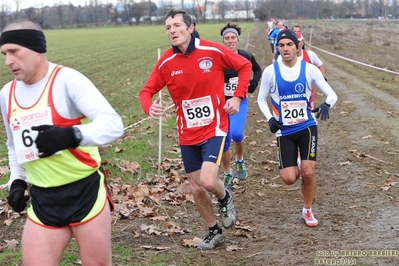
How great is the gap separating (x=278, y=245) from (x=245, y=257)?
1.56 ft

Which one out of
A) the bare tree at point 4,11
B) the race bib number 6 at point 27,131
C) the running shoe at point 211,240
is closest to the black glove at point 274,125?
the running shoe at point 211,240

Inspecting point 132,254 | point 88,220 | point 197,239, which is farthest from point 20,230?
point 88,220

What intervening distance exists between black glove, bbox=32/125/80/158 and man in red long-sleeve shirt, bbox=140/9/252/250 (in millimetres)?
2339

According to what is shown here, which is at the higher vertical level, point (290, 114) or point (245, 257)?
point (290, 114)

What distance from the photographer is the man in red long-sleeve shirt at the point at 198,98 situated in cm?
562

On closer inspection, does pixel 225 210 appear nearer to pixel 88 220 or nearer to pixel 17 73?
pixel 88 220

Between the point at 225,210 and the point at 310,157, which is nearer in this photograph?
the point at 225,210

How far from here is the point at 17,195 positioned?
12.4ft

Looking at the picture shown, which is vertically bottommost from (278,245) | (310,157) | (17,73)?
(278,245)

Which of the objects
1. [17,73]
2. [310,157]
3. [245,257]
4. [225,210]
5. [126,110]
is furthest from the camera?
[126,110]

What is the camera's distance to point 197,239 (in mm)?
6062

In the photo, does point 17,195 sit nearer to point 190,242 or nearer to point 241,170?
point 190,242

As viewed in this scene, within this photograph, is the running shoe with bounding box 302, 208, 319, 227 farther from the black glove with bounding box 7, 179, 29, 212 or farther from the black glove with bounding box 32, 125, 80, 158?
the black glove with bounding box 32, 125, 80, 158

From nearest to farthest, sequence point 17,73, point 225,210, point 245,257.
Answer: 1. point 17,73
2. point 245,257
3. point 225,210
